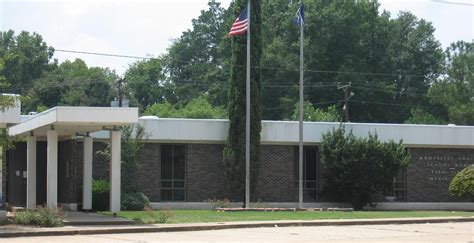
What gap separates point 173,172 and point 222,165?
2269mm

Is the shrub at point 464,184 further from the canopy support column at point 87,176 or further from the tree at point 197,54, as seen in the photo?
the tree at point 197,54

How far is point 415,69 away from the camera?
77.5 m

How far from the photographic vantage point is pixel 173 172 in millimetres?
36219

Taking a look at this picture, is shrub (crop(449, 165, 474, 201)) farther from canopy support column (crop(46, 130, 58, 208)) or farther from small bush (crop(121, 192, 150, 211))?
canopy support column (crop(46, 130, 58, 208))

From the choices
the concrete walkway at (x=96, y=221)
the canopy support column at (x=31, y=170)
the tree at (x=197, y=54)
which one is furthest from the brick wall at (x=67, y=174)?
the tree at (x=197, y=54)

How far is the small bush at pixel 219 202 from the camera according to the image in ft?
114

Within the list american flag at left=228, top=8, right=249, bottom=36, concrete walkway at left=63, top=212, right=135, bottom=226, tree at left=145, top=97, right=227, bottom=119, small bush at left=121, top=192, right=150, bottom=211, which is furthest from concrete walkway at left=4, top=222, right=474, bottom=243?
tree at left=145, top=97, right=227, bottom=119

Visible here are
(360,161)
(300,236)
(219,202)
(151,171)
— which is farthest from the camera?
(360,161)

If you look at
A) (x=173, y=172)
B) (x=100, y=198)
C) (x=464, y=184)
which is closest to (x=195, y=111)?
(x=173, y=172)

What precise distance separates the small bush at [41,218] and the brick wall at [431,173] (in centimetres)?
2044

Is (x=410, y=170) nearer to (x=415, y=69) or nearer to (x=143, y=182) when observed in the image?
(x=143, y=182)

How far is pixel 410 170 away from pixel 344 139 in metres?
4.73

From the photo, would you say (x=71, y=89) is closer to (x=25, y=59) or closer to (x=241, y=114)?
(x=25, y=59)

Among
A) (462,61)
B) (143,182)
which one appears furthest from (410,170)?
(462,61)
